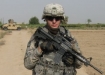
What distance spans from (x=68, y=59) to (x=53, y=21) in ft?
1.39

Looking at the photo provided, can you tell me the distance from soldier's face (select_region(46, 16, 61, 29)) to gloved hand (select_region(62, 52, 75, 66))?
0.31 metres

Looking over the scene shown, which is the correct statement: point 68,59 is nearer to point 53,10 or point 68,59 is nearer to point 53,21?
point 53,21

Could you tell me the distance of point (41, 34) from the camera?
325 cm

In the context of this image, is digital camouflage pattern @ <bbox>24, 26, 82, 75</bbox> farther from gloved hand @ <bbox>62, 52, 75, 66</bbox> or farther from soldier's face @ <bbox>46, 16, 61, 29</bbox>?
soldier's face @ <bbox>46, 16, 61, 29</bbox>

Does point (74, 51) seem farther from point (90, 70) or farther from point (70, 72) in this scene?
point (90, 70)

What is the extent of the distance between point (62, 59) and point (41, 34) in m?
0.34

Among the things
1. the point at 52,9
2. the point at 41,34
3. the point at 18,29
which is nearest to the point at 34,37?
the point at 41,34

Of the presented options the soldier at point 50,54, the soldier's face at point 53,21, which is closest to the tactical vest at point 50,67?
the soldier at point 50,54

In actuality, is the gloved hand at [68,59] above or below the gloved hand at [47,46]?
below

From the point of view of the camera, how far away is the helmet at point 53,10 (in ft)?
10.7

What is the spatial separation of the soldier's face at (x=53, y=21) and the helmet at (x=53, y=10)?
4cm

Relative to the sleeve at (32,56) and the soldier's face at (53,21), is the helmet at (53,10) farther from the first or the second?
the sleeve at (32,56)

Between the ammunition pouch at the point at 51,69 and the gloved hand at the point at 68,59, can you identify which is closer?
the gloved hand at the point at 68,59

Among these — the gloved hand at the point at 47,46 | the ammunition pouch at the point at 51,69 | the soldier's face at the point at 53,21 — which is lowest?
the ammunition pouch at the point at 51,69
